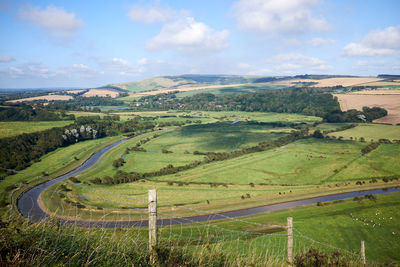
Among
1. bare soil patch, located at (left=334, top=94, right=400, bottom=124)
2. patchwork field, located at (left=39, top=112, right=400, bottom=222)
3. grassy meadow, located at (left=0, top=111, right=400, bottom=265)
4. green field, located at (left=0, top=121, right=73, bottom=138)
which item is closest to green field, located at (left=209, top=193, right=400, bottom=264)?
grassy meadow, located at (left=0, top=111, right=400, bottom=265)

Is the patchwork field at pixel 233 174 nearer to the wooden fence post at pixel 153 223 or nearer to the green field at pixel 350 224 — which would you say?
the green field at pixel 350 224

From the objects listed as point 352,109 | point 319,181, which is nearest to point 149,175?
point 319,181

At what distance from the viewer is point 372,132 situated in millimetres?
99562

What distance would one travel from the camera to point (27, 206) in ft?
147

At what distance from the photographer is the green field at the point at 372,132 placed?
92000mm

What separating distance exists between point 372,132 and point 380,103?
3960 cm

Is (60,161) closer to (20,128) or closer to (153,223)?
(20,128)

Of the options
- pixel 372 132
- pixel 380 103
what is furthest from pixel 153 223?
pixel 380 103

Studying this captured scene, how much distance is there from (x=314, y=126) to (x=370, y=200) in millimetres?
78125

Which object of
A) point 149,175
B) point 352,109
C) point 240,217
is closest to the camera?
point 240,217

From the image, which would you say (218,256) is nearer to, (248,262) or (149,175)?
(248,262)

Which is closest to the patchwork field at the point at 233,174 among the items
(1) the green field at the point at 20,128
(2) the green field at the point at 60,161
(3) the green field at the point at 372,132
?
(3) the green field at the point at 372,132

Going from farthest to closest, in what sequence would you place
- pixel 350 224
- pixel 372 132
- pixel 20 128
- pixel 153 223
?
pixel 372 132
pixel 20 128
pixel 350 224
pixel 153 223

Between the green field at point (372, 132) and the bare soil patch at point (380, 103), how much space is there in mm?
9458
